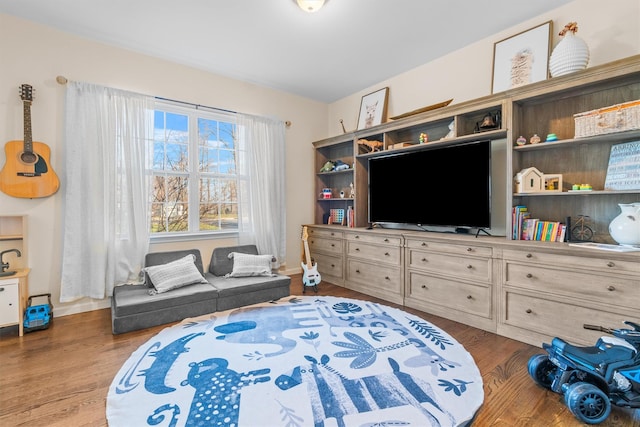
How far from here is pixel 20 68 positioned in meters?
2.70

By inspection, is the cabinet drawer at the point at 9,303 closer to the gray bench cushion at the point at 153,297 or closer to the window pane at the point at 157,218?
the gray bench cushion at the point at 153,297

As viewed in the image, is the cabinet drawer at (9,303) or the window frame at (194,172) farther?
the window frame at (194,172)

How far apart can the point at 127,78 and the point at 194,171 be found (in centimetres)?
118

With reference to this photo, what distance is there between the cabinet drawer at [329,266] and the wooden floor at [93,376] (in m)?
1.51

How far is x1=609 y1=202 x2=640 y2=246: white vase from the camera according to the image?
2.00 metres

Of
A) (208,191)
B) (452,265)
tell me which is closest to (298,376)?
(452,265)

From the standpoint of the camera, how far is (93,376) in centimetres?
189

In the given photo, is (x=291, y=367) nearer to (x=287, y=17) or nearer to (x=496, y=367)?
(x=496, y=367)

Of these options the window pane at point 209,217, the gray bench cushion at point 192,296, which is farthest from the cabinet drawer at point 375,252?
the window pane at point 209,217

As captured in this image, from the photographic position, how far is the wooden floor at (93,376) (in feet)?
4.99

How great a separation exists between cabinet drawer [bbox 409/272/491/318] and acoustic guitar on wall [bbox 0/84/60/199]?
12.2 feet

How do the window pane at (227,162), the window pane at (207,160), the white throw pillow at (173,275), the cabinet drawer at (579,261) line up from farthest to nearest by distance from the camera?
the window pane at (227,162) → the window pane at (207,160) → the white throw pillow at (173,275) → the cabinet drawer at (579,261)

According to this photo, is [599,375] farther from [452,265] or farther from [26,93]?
[26,93]

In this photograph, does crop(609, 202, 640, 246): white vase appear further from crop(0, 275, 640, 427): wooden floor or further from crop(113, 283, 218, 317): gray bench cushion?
crop(113, 283, 218, 317): gray bench cushion
